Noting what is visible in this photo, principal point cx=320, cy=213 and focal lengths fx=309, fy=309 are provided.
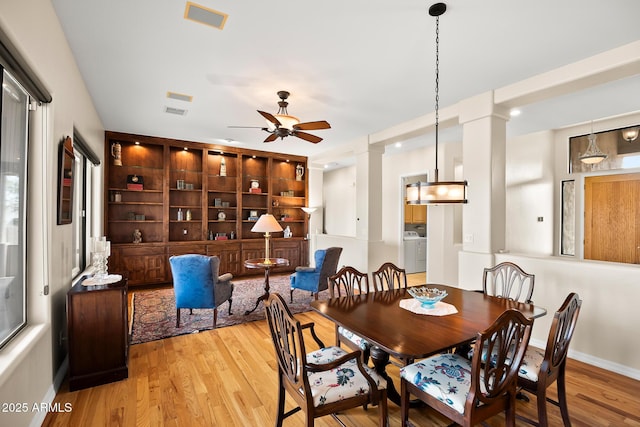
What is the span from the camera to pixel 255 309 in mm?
4473

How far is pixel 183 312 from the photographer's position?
439 centimetres

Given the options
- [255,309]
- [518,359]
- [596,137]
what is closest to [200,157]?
[255,309]

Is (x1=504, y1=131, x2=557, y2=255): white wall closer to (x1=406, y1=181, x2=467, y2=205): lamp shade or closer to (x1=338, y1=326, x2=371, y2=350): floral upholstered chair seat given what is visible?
(x1=406, y1=181, x2=467, y2=205): lamp shade

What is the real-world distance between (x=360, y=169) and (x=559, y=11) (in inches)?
144

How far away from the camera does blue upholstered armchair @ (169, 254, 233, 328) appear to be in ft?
11.8

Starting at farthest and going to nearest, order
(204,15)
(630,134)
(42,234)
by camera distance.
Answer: (630,134)
(204,15)
(42,234)

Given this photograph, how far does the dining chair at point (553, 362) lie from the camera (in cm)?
170

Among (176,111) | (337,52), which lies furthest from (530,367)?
(176,111)

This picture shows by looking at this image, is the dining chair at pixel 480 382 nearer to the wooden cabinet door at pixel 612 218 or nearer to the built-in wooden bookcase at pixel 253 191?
the wooden cabinet door at pixel 612 218

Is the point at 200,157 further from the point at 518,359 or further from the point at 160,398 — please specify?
the point at 518,359

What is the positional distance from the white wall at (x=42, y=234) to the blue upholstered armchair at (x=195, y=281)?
1.04 metres

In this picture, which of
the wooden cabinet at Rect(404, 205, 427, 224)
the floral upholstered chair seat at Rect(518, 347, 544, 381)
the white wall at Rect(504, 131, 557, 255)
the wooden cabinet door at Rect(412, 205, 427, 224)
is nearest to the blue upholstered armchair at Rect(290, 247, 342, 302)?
the floral upholstered chair seat at Rect(518, 347, 544, 381)

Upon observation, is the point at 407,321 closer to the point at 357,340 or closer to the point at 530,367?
the point at 357,340

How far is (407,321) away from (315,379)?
67 cm
